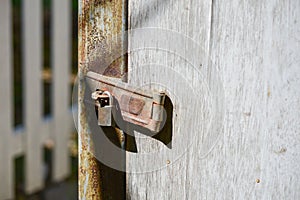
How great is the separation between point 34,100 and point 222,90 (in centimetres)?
261

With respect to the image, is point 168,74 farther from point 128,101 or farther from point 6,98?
point 6,98

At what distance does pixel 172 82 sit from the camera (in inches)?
43.3

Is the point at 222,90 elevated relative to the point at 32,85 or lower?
elevated

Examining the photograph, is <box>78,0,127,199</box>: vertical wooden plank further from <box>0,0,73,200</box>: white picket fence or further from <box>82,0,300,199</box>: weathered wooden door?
<box>0,0,73,200</box>: white picket fence

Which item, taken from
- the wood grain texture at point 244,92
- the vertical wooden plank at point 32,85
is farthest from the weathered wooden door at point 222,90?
the vertical wooden plank at point 32,85

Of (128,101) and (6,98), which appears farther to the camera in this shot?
(6,98)

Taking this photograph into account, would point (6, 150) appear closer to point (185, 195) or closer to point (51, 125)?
point (51, 125)

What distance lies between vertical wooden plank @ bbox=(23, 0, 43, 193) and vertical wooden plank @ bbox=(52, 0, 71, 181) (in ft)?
0.48

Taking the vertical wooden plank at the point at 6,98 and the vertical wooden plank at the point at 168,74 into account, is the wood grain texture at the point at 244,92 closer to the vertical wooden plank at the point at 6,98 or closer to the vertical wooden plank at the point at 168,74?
the vertical wooden plank at the point at 168,74

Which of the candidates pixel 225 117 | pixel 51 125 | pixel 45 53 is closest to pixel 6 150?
pixel 51 125

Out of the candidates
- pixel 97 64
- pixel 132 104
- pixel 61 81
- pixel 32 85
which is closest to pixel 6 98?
pixel 32 85

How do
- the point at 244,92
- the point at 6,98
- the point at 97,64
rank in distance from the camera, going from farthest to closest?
the point at 6,98
the point at 97,64
the point at 244,92

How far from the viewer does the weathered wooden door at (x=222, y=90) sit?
37.8 inches

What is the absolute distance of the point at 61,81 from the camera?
12.1 ft
